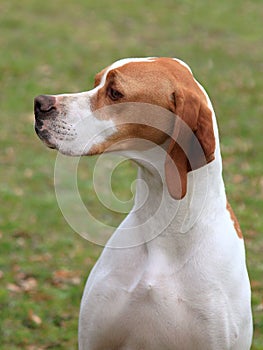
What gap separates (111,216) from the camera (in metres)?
7.74

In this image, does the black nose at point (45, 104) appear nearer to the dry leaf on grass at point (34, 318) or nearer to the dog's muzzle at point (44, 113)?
the dog's muzzle at point (44, 113)

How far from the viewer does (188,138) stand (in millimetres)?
3564

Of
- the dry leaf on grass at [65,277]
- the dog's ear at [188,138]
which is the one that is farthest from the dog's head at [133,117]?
the dry leaf on grass at [65,277]

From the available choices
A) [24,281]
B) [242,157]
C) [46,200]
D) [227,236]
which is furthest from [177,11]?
[227,236]

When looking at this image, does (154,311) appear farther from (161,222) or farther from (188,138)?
(188,138)

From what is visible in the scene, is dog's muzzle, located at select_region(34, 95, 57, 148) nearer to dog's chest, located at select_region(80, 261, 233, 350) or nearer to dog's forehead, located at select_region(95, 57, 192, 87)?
dog's forehead, located at select_region(95, 57, 192, 87)

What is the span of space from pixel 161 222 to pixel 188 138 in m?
0.47

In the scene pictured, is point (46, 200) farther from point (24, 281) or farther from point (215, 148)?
point (215, 148)

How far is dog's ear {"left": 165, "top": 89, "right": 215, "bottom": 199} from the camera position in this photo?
354cm

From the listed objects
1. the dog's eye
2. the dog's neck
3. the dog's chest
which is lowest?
the dog's chest

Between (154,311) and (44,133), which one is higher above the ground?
(44,133)

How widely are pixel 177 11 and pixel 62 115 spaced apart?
1302 centimetres

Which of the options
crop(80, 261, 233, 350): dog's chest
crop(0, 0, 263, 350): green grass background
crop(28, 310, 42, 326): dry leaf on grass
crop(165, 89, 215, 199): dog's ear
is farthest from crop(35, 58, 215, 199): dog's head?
crop(28, 310, 42, 326): dry leaf on grass

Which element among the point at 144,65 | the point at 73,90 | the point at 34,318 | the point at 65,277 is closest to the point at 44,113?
the point at 144,65
